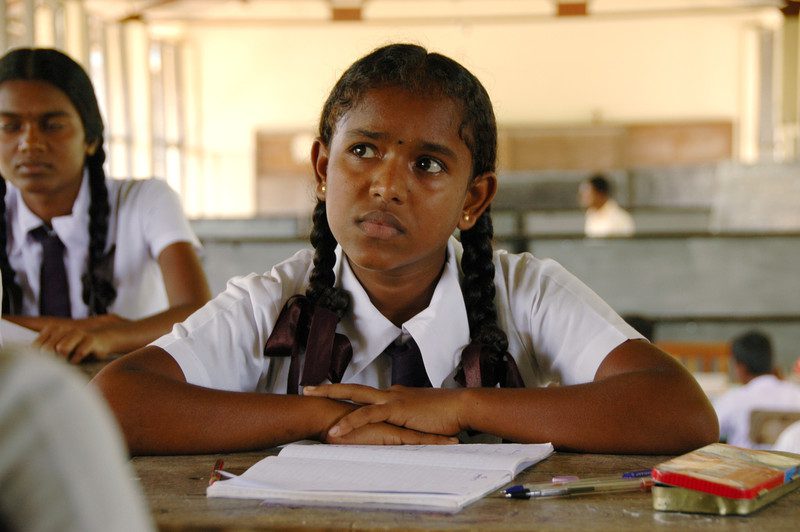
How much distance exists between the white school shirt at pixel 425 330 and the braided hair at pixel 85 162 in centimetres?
97

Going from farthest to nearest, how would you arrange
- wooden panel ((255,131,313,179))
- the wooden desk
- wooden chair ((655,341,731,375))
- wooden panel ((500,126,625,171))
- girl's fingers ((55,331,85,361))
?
1. wooden panel ((255,131,313,179))
2. wooden panel ((500,126,625,171))
3. wooden chair ((655,341,731,375))
4. girl's fingers ((55,331,85,361))
5. the wooden desk

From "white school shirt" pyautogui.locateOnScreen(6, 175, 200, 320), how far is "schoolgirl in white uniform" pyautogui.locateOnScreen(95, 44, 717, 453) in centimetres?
91

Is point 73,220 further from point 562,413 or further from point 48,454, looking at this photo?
point 48,454

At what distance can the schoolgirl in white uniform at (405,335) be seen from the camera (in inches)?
51.4

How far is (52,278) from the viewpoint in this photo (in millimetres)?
2447

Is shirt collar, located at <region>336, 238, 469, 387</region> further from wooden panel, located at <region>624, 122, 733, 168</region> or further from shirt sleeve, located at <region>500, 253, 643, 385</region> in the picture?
wooden panel, located at <region>624, 122, 733, 168</region>

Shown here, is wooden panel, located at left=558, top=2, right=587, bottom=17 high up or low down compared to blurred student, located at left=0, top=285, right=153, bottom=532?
up

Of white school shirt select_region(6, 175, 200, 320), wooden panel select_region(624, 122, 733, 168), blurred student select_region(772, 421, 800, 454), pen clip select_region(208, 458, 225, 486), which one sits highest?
wooden panel select_region(624, 122, 733, 168)

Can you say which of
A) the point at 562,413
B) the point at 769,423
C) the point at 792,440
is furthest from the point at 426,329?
the point at 769,423

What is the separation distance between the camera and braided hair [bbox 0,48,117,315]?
2.38 meters

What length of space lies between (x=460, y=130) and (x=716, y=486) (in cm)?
80

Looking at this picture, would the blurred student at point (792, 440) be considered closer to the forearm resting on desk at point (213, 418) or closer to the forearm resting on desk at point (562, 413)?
the forearm resting on desk at point (562, 413)

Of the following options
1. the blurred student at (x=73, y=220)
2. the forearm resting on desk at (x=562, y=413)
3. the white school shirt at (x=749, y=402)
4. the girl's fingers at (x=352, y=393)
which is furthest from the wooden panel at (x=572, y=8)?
the girl's fingers at (x=352, y=393)

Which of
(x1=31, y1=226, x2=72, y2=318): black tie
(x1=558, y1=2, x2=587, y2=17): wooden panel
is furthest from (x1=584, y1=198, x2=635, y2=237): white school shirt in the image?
(x1=558, y1=2, x2=587, y2=17): wooden panel
